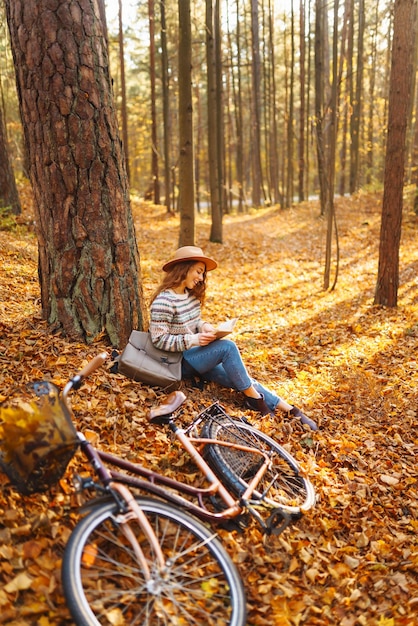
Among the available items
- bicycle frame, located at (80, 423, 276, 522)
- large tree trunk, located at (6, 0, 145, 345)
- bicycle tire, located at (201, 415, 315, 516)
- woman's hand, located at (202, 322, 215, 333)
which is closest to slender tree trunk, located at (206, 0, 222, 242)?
large tree trunk, located at (6, 0, 145, 345)

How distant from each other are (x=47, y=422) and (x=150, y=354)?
210cm

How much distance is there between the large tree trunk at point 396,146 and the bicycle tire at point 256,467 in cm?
600

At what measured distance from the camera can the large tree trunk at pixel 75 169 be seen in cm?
455

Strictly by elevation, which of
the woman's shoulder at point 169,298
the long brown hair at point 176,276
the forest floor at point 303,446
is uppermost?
the long brown hair at point 176,276

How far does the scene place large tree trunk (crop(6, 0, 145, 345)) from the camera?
4.55 metres

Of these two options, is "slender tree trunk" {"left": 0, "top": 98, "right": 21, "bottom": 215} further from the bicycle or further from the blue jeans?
the bicycle

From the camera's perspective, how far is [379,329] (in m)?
8.49

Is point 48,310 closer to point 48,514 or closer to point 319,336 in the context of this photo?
point 48,514

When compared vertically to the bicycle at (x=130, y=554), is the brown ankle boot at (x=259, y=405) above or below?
below

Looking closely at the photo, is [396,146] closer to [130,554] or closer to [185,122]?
[185,122]

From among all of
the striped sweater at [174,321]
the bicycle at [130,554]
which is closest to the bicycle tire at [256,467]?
the bicycle at [130,554]

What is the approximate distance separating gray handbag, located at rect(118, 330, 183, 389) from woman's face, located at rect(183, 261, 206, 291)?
0.65 meters

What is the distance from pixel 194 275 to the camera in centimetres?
489

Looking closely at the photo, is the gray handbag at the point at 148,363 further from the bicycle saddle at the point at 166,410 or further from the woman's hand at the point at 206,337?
the bicycle saddle at the point at 166,410
